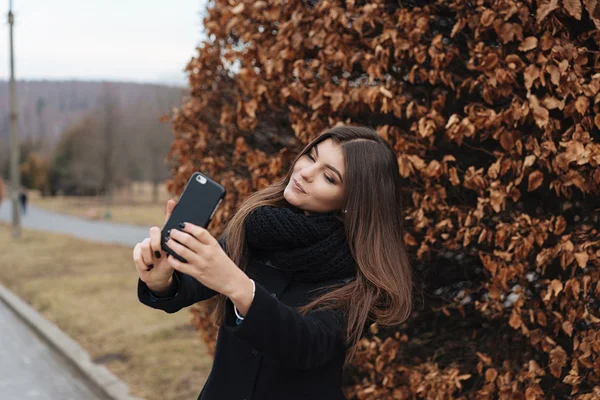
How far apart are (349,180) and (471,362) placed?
1.35 m

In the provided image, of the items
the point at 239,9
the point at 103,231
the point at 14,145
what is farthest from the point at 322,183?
the point at 103,231

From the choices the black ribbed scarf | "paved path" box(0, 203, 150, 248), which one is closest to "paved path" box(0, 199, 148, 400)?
the black ribbed scarf

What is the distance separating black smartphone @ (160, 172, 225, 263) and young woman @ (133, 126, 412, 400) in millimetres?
241

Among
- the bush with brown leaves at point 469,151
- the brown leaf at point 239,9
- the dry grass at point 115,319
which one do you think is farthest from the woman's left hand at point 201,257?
the dry grass at point 115,319

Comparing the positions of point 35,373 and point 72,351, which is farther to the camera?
point 72,351

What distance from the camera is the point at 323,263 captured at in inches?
67.5

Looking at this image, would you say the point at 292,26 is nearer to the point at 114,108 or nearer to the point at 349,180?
the point at 349,180

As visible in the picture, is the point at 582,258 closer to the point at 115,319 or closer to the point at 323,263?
the point at 323,263

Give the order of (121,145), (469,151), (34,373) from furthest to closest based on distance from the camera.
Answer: (121,145) → (34,373) → (469,151)

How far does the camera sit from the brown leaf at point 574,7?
1.98 meters

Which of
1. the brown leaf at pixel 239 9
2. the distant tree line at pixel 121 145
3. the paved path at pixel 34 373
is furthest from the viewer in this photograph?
the distant tree line at pixel 121 145

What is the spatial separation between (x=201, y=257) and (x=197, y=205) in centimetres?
18

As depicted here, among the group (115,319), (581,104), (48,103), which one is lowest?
(48,103)

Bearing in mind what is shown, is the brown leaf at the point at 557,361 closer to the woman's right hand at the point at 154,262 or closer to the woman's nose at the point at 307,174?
the woman's nose at the point at 307,174
